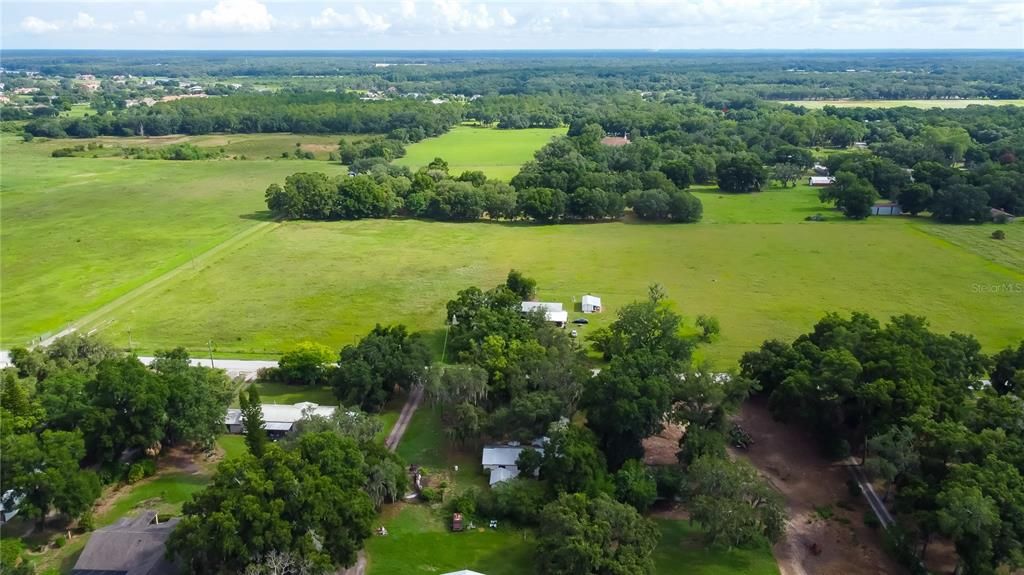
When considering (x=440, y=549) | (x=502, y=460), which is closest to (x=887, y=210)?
(x=502, y=460)

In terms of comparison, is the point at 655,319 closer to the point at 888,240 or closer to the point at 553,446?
the point at 553,446

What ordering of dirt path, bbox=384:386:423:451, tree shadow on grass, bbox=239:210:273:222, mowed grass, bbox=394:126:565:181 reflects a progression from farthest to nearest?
mowed grass, bbox=394:126:565:181, tree shadow on grass, bbox=239:210:273:222, dirt path, bbox=384:386:423:451

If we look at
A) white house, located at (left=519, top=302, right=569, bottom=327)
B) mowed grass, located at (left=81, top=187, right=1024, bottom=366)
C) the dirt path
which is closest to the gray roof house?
the dirt path

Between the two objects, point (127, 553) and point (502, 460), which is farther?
point (502, 460)

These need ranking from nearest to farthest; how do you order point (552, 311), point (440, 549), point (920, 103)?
1. point (440, 549)
2. point (552, 311)
3. point (920, 103)

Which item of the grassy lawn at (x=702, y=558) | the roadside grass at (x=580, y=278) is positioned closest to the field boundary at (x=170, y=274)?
the roadside grass at (x=580, y=278)

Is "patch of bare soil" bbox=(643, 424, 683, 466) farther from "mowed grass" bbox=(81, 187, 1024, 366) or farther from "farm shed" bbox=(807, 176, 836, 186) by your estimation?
"farm shed" bbox=(807, 176, 836, 186)

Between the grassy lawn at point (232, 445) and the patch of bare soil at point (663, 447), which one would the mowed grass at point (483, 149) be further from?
the grassy lawn at point (232, 445)

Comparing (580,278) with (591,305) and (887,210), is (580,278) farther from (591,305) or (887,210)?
(887,210)
